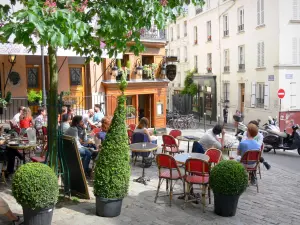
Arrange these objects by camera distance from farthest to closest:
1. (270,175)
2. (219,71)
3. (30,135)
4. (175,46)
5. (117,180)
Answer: (175,46)
(219,71)
(270,175)
(30,135)
(117,180)

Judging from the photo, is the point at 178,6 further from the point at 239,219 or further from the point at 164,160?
the point at 239,219

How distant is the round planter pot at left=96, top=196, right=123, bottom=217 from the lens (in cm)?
614

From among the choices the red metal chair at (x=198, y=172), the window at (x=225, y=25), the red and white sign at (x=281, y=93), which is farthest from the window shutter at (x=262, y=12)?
the red metal chair at (x=198, y=172)

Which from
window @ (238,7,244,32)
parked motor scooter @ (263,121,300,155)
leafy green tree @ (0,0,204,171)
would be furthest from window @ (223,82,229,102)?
leafy green tree @ (0,0,204,171)

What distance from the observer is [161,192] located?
7914mm

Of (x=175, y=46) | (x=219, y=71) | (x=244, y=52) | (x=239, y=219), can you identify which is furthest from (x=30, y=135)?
(x=175, y=46)

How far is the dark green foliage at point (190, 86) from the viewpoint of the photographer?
35.2 metres

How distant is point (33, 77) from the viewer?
604 inches

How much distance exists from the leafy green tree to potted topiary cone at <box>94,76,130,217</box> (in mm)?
1208

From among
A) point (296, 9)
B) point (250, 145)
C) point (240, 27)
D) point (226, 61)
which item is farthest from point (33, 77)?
point (226, 61)

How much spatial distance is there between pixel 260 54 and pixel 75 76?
600 inches

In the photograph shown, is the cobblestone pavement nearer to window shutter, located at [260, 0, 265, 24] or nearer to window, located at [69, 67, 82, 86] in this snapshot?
window, located at [69, 67, 82, 86]

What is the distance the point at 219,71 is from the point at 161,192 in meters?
25.5

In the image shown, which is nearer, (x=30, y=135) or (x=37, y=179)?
(x=37, y=179)
